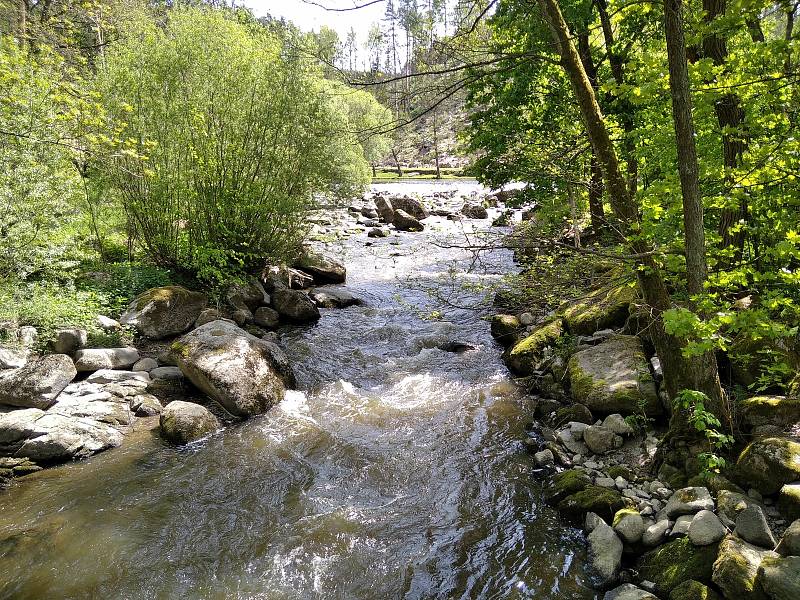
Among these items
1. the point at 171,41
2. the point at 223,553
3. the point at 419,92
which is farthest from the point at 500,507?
the point at 171,41

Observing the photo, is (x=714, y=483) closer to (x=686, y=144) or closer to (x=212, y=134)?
(x=686, y=144)

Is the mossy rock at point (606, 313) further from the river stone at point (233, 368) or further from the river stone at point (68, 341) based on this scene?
the river stone at point (68, 341)

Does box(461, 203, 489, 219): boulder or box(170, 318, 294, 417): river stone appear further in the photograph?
box(461, 203, 489, 219): boulder

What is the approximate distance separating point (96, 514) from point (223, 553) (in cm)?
188

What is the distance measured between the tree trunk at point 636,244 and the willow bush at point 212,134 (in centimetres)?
794

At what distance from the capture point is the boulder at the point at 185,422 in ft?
25.0

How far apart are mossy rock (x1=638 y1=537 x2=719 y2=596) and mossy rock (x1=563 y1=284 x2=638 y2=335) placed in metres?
5.32

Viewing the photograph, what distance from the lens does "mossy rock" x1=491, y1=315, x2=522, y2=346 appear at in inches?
457

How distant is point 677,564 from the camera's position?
14.6 ft

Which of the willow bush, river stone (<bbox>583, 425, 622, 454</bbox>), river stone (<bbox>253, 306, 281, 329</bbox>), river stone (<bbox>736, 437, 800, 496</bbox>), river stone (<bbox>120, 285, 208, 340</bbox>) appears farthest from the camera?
river stone (<bbox>253, 306, 281, 329</bbox>)

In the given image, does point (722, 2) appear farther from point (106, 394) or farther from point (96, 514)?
point (106, 394)

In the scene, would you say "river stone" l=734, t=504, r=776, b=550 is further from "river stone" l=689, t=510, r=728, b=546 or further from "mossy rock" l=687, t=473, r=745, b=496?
"mossy rock" l=687, t=473, r=745, b=496

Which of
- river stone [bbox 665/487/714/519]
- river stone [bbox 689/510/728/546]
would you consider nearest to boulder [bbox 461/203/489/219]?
river stone [bbox 665/487/714/519]

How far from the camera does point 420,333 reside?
1262 centimetres
